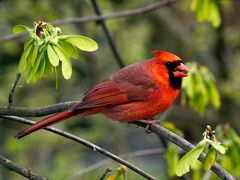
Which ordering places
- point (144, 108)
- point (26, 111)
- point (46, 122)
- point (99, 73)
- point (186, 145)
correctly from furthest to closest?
point (99, 73)
point (144, 108)
point (46, 122)
point (26, 111)
point (186, 145)

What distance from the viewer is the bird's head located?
14.7ft

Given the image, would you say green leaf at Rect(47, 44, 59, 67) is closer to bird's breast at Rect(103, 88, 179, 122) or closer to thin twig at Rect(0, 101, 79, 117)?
thin twig at Rect(0, 101, 79, 117)

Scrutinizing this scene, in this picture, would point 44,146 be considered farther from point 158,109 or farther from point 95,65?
point 158,109

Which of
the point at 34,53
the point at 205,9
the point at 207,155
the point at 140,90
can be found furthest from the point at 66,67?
the point at 205,9

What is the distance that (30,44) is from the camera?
121 inches

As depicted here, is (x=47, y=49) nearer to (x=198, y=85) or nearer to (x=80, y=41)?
(x=80, y=41)

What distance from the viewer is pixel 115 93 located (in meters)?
4.54

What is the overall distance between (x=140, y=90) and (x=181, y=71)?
1.05ft

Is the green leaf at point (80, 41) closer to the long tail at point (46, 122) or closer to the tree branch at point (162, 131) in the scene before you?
the tree branch at point (162, 131)

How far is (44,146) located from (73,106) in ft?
13.3

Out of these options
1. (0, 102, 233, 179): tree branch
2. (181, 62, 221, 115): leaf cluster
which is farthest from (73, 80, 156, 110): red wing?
(0, 102, 233, 179): tree branch

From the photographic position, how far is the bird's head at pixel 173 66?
4.49m

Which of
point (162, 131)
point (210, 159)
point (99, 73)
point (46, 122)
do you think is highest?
point (99, 73)

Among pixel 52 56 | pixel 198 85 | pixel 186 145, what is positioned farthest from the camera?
pixel 198 85
